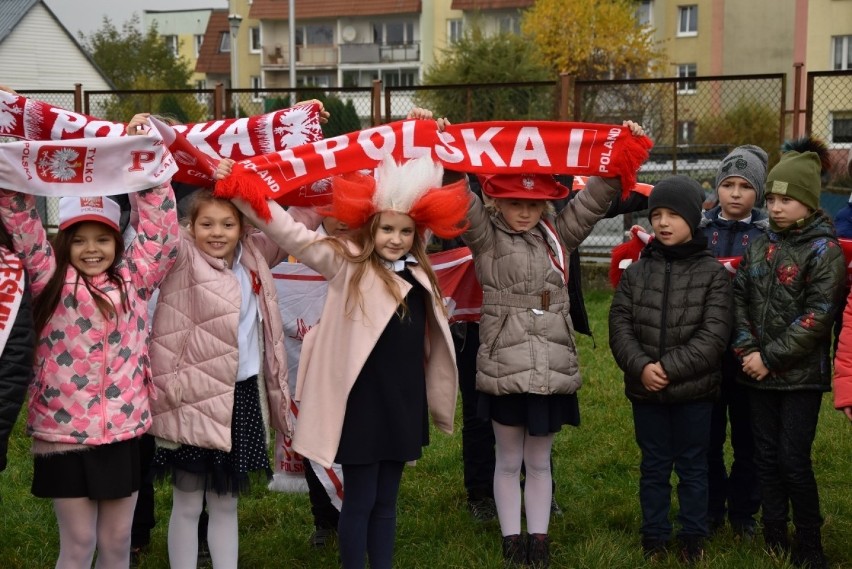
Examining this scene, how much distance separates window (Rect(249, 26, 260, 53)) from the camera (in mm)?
57969

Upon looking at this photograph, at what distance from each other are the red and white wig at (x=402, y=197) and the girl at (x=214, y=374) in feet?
1.47

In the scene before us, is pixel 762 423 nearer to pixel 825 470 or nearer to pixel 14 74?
pixel 825 470

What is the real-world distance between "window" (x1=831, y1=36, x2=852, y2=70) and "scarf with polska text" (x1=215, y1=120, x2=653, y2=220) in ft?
111

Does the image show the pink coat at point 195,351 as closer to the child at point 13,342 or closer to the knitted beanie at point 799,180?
the child at point 13,342

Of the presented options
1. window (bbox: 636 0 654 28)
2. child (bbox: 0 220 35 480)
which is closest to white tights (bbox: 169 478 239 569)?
child (bbox: 0 220 35 480)

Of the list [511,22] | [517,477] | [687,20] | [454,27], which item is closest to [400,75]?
[454,27]

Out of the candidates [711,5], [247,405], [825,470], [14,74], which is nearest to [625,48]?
[711,5]

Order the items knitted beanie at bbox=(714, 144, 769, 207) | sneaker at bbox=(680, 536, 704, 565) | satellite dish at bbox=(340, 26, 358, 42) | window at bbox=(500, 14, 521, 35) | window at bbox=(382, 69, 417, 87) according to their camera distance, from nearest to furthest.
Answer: sneaker at bbox=(680, 536, 704, 565)
knitted beanie at bbox=(714, 144, 769, 207)
window at bbox=(500, 14, 521, 35)
window at bbox=(382, 69, 417, 87)
satellite dish at bbox=(340, 26, 358, 42)

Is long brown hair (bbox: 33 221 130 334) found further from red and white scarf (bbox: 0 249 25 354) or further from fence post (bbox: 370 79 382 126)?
A: fence post (bbox: 370 79 382 126)

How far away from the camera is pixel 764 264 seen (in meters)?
4.43

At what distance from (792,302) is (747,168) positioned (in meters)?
0.78

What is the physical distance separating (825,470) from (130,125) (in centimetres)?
438

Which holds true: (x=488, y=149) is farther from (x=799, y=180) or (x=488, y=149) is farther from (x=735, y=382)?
(x=735, y=382)

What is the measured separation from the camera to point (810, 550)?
4.47m
